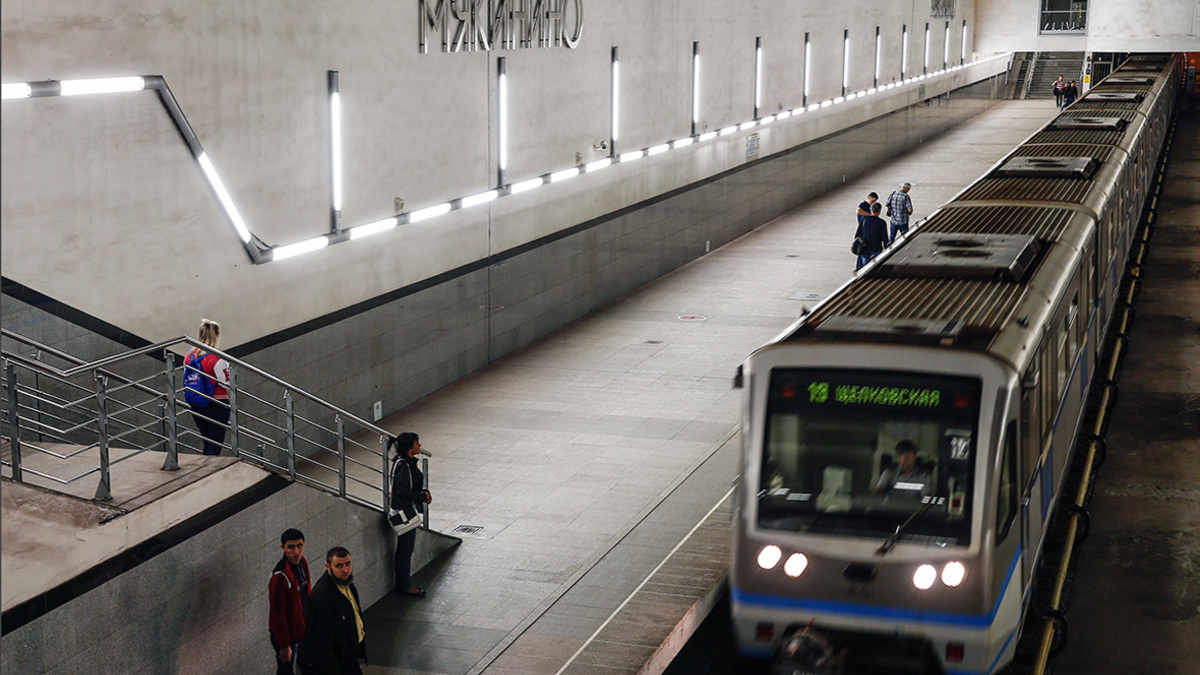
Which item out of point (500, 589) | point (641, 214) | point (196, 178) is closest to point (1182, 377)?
point (641, 214)

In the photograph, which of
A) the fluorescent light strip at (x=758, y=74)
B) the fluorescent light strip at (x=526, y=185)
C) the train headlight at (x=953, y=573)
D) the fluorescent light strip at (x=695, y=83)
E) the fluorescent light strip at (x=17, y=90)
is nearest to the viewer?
the train headlight at (x=953, y=573)

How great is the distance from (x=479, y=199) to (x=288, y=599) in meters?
9.53

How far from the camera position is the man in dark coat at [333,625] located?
27.9 feet

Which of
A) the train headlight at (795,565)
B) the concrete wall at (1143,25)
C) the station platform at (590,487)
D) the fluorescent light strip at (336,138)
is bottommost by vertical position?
the station platform at (590,487)

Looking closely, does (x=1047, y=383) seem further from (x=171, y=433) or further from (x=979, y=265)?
(x=171, y=433)

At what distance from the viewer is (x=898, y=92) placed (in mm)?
43438

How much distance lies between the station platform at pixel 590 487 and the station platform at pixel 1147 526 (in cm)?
324

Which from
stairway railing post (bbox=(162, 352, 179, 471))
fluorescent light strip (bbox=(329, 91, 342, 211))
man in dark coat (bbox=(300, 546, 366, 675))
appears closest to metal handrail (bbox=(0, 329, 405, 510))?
stairway railing post (bbox=(162, 352, 179, 471))

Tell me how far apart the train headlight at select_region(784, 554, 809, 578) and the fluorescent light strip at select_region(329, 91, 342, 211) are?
25.4ft

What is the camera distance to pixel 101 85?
11.0m

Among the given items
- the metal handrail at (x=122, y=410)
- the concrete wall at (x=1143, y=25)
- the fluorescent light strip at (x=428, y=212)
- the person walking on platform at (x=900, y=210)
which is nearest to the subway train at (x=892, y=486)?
the metal handrail at (x=122, y=410)

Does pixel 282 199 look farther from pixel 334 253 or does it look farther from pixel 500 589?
pixel 500 589

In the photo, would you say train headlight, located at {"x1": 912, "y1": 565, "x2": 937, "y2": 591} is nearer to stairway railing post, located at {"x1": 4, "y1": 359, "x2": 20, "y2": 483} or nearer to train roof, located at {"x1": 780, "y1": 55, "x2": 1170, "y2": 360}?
train roof, located at {"x1": 780, "y1": 55, "x2": 1170, "y2": 360}

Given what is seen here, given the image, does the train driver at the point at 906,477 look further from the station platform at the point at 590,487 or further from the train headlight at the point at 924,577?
the station platform at the point at 590,487
